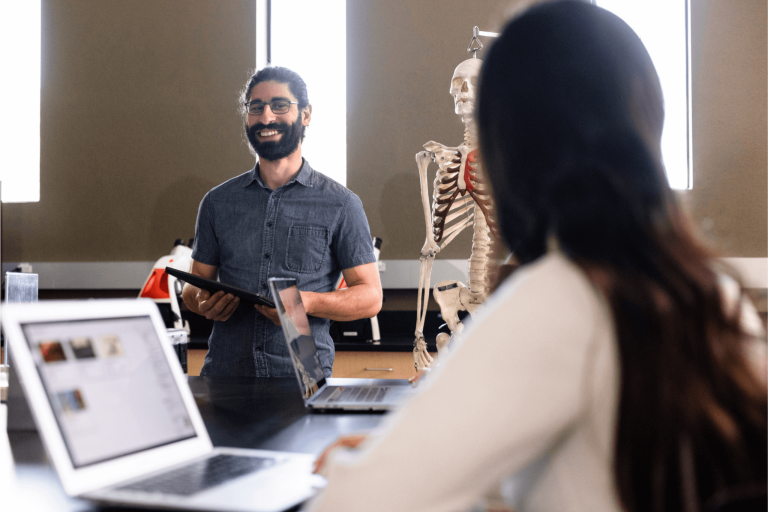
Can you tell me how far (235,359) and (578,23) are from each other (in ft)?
5.12

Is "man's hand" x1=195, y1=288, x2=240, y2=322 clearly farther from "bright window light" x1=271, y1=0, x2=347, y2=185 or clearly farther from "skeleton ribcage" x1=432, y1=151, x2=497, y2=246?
"bright window light" x1=271, y1=0, x2=347, y2=185

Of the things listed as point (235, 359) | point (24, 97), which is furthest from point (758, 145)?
point (24, 97)

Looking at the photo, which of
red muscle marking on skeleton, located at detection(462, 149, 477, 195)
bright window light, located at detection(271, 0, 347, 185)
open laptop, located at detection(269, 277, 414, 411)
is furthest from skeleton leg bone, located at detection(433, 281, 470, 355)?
bright window light, located at detection(271, 0, 347, 185)

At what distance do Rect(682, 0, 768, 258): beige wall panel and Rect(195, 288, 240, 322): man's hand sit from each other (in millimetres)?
2505

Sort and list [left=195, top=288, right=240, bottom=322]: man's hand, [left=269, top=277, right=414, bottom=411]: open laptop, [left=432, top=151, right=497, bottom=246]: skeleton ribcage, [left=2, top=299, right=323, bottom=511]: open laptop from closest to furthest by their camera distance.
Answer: [left=2, top=299, right=323, bottom=511]: open laptop, [left=269, top=277, right=414, bottom=411]: open laptop, [left=195, top=288, right=240, bottom=322]: man's hand, [left=432, top=151, right=497, bottom=246]: skeleton ribcage

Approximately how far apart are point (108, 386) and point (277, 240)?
113 centimetres

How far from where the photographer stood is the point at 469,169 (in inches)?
84.0

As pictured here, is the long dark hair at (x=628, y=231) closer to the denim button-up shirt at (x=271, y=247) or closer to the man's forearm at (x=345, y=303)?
the man's forearm at (x=345, y=303)

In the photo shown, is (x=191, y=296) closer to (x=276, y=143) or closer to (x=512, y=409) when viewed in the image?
(x=276, y=143)

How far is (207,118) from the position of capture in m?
3.37

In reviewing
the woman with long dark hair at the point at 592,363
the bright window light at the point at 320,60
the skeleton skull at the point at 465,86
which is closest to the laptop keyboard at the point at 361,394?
the woman with long dark hair at the point at 592,363

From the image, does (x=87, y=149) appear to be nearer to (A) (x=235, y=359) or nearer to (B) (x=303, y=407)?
(A) (x=235, y=359)

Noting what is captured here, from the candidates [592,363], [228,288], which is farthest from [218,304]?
[592,363]

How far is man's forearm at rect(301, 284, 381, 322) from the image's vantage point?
174 cm
